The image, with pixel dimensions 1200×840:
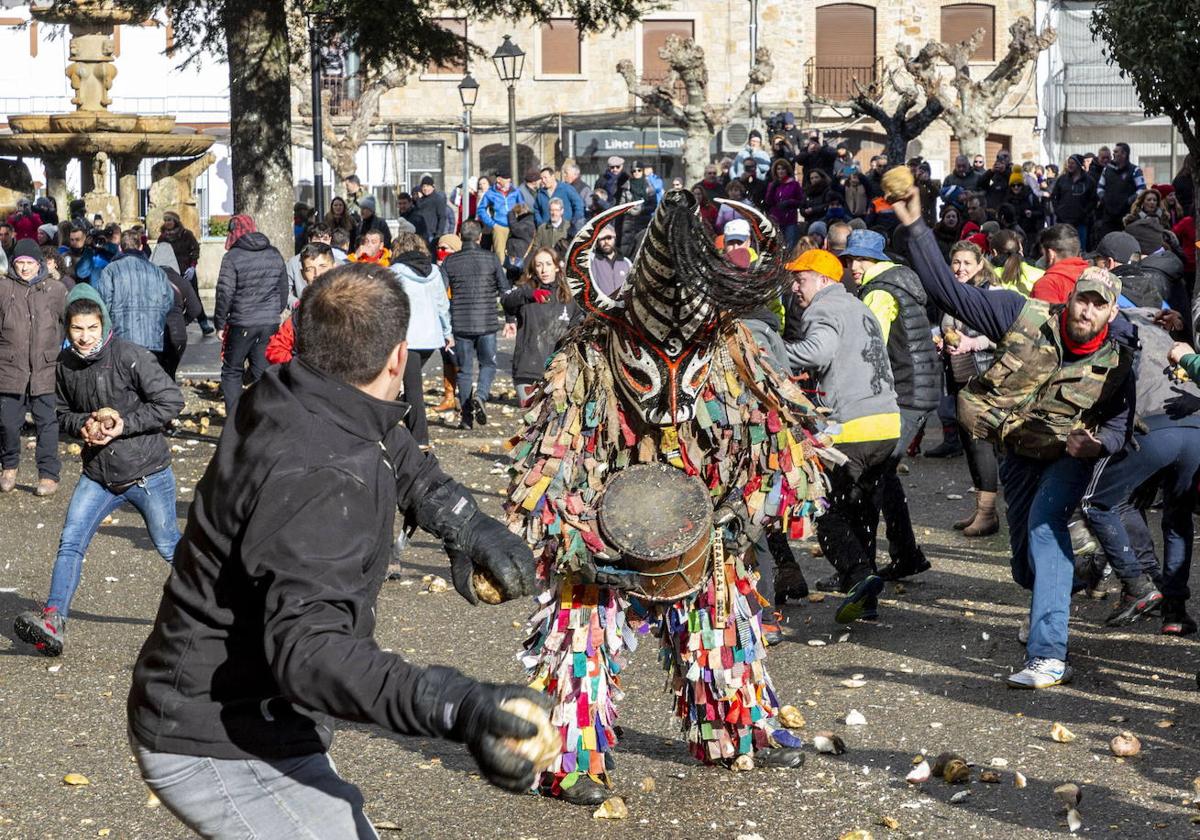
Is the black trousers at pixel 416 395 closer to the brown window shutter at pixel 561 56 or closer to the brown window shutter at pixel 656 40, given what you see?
the brown window shutter at pixel 656 40

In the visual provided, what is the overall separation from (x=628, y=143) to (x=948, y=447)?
3434cm

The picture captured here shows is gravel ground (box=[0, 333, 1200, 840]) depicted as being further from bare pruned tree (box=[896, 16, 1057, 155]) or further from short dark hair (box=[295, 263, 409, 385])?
bare pruned tree (box=[896, 16, 1057, 155])

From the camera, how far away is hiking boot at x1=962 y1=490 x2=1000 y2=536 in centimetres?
1049

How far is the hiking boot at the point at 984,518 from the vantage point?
1049cm

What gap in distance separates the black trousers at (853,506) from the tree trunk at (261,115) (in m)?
9.03

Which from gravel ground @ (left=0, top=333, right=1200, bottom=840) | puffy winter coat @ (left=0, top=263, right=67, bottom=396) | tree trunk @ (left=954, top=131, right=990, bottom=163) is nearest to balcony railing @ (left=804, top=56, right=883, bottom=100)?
tree trunk @ (left=954, top=131, right=990, bottom=163)

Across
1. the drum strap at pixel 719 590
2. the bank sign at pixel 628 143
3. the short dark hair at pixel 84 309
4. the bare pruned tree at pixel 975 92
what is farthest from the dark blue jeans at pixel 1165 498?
the bank sign at pixel 628 143

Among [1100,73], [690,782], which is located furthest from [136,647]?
[1100,73]

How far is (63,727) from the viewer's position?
6.91m

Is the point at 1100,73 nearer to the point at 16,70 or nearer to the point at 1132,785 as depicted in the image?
the point at 16,70

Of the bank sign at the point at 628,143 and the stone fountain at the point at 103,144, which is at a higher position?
the bank sign at the point at 628,143

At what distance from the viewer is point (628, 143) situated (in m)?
46.5

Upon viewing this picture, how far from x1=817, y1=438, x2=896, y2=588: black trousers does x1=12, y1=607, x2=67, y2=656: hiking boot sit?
3.60 m

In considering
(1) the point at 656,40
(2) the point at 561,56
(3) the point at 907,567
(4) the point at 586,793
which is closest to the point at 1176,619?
(3) the point at 907,567
